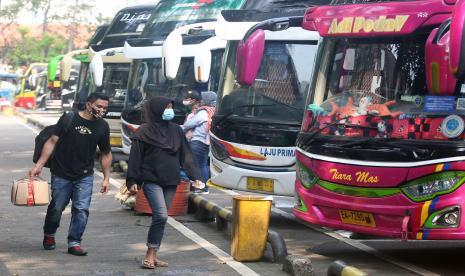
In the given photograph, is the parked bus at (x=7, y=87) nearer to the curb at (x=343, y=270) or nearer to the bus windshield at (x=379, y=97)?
the bus windshield at (x=379, y=97)

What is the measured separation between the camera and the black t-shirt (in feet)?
35.6

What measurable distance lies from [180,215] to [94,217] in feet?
3.74

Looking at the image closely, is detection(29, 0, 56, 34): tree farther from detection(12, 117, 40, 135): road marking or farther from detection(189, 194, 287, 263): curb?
detection(189, 194, 287, 263): curb

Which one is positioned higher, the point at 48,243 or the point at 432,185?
the point at 432,185

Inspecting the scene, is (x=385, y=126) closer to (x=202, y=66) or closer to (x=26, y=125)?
(x=202, y=66)

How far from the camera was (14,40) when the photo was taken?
77.2 meters

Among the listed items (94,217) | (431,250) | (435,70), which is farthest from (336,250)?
(94,217)

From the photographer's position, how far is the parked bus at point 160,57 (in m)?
17.6

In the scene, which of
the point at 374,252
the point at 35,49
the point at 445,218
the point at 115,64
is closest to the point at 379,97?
the point at 445,218

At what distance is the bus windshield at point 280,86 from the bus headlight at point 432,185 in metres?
3.64

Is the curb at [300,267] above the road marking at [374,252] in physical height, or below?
above

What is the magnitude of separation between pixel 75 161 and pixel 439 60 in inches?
157

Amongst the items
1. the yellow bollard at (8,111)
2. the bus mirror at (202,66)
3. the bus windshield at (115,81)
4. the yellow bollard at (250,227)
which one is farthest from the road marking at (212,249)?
the yellow bollard at (8,111)

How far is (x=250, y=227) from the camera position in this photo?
10523 mm
